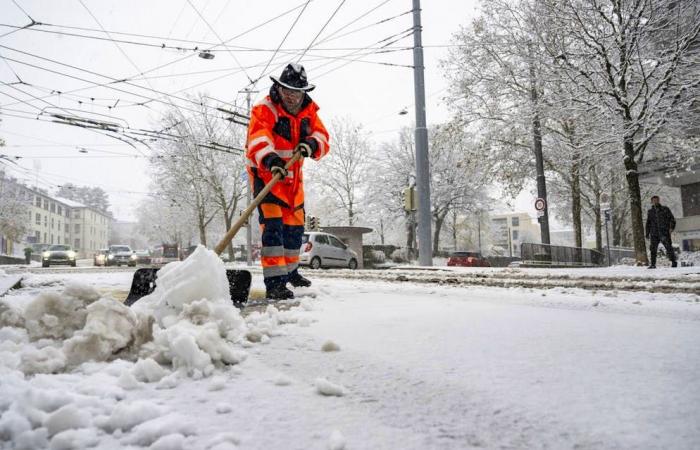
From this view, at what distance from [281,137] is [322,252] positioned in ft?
47.8

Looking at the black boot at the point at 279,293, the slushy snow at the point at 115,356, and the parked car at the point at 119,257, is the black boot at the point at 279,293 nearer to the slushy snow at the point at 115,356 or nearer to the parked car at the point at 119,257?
the slushy snow at the point at 115,356

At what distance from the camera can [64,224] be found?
82312 millimetres

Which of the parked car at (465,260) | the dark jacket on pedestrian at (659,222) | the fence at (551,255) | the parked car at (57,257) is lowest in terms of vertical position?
the parked car at (465,260)

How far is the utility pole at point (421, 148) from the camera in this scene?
1241 centimetres

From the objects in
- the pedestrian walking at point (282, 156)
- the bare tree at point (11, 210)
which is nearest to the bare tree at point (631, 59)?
the pedestrian walking at point (282, 156)

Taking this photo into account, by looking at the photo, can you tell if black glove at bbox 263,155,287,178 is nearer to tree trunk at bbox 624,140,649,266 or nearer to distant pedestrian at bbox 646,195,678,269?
distant pedestrian at bbox 646,195,678,269

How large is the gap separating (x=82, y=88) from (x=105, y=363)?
601 inches

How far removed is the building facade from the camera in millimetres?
65750

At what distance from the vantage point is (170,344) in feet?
5.18

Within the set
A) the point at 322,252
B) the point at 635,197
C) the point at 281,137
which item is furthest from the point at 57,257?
the point at 635,197

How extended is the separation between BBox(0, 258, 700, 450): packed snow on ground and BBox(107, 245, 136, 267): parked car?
29.1 meters

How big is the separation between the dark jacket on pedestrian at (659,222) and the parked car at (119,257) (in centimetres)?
2840

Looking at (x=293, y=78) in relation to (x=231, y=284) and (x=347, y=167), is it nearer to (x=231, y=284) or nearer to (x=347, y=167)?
(x=231, y=284)

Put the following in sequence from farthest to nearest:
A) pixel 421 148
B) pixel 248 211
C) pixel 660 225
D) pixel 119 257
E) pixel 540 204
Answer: pixel 119 257 < pixel 540 204 < pixel 421 148 < pixel 660 225 < pixel 248 211
